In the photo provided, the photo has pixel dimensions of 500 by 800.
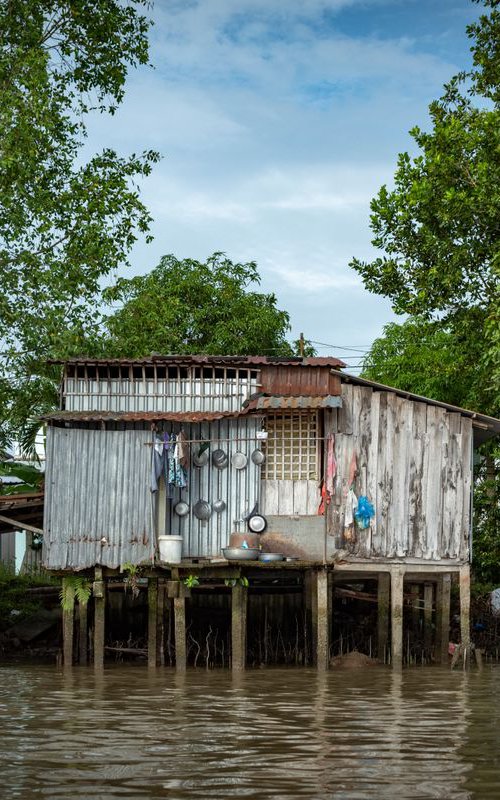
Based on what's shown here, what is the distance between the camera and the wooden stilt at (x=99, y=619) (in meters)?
20.7

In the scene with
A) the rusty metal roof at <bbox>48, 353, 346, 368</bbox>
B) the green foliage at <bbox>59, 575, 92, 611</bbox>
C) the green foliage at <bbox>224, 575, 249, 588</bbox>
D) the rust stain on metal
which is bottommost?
the green foliage at <bbox>59, 575, 92, 611</bbox>

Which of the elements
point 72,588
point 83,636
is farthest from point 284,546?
Answer: point 83,636

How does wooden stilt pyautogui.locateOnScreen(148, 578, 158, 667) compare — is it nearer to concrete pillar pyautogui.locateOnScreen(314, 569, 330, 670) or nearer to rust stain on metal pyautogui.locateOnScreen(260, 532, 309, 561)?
rust stain on metal pyautogui.locateOnScreen(260, 532, 309, 561)

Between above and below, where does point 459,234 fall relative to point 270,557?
above

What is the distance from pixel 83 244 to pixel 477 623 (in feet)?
40.1

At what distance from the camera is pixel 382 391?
21.8 metres

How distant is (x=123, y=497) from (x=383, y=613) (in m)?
6.09

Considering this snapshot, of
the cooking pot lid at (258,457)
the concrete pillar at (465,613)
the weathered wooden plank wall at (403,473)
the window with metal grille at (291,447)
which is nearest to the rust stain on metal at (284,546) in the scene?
the weathered wooden plank wall at (403,473)

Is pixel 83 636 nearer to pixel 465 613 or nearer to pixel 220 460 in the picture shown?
pixel 220 460

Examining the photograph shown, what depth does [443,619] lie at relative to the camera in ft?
75.6

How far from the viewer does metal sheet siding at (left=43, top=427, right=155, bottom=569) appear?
2062cm

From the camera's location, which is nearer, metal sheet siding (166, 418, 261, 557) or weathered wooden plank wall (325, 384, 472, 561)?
metal sheet siding (166, 418, 261, 557)

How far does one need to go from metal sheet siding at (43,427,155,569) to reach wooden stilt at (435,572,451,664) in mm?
6473

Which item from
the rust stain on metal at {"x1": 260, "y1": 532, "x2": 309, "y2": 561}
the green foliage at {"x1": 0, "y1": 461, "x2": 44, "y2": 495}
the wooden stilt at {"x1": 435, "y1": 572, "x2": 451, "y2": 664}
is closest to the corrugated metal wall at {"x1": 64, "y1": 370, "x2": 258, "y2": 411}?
the rust stain on metal at {"x1": 260, "y1": 532, "x2": 309, "y2": 561}
